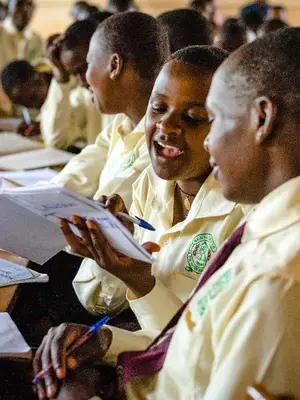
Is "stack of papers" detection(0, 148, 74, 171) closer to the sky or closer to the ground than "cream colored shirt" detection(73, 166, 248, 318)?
closer to the ground

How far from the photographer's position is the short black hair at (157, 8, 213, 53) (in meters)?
2.32

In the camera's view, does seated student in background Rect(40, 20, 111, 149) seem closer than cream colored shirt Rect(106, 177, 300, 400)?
No

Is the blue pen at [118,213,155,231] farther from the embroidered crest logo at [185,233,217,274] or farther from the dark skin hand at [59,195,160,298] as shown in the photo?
the embroidered crest logo at [185,233,217,274]

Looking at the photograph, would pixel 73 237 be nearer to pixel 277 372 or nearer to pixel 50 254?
pixel 50 254

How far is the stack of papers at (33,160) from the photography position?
242cm

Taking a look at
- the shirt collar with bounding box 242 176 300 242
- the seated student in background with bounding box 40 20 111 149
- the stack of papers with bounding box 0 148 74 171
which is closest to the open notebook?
the shirt collar with bounding box 242 176 300 242

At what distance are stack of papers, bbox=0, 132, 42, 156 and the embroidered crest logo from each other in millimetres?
1493

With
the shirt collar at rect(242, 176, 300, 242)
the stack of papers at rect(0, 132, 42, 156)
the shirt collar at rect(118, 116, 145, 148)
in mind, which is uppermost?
the shirt collar at rect(242, 176, 300, 242)

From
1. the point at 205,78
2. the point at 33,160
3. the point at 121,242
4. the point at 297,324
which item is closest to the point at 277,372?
the point at 297,324

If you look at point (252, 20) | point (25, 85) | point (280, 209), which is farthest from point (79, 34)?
point (252, 20)

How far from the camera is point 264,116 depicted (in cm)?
92

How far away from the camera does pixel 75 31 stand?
2625 millimetres

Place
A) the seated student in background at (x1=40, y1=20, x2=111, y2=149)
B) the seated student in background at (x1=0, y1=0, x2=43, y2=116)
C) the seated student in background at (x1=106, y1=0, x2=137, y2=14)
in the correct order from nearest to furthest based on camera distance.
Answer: the seated student in background at (x1=40, y1=20, x2=111, y2=149) → the seated student in background at (x1=106, y1=0, x2=137, y2=14) → the seated student in background at (x1=0, y1=0, x2=43, y2=116)

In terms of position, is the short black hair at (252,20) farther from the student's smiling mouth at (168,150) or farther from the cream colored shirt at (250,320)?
the cream colored shirt at (250,320)
